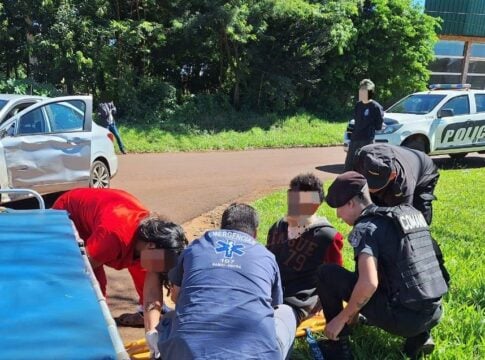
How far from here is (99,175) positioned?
8.07 meters

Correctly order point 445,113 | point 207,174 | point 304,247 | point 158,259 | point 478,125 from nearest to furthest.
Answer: point 158,259, point 304,247, point 207,174, point 445,113, point 478,125

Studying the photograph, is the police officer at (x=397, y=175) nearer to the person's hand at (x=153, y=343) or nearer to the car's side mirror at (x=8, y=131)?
the person's hand at (x=153, y=343)

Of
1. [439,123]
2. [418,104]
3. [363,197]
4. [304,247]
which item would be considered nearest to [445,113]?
[439,123]

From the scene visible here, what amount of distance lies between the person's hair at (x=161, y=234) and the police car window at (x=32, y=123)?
168 inches

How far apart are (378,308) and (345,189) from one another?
0.73m

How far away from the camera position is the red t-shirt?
3.32 m

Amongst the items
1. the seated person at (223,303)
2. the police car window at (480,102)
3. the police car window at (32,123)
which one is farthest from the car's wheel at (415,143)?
the seated person at (223,303)

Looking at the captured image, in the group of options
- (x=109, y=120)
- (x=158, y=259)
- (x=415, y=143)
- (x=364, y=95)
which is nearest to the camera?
(x=158, y=259)

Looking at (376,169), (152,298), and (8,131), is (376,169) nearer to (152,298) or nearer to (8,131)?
(152,298)

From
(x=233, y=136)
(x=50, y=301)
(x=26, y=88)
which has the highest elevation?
(x=50, y=301)

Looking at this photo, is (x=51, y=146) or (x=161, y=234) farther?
(x=51, y=146)

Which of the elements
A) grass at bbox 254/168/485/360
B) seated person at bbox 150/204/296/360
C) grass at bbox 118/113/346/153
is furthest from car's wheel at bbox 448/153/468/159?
seated person at bbox 150/204/296/360

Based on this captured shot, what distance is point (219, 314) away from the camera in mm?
2396

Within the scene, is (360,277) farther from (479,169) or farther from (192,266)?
(479,169)
